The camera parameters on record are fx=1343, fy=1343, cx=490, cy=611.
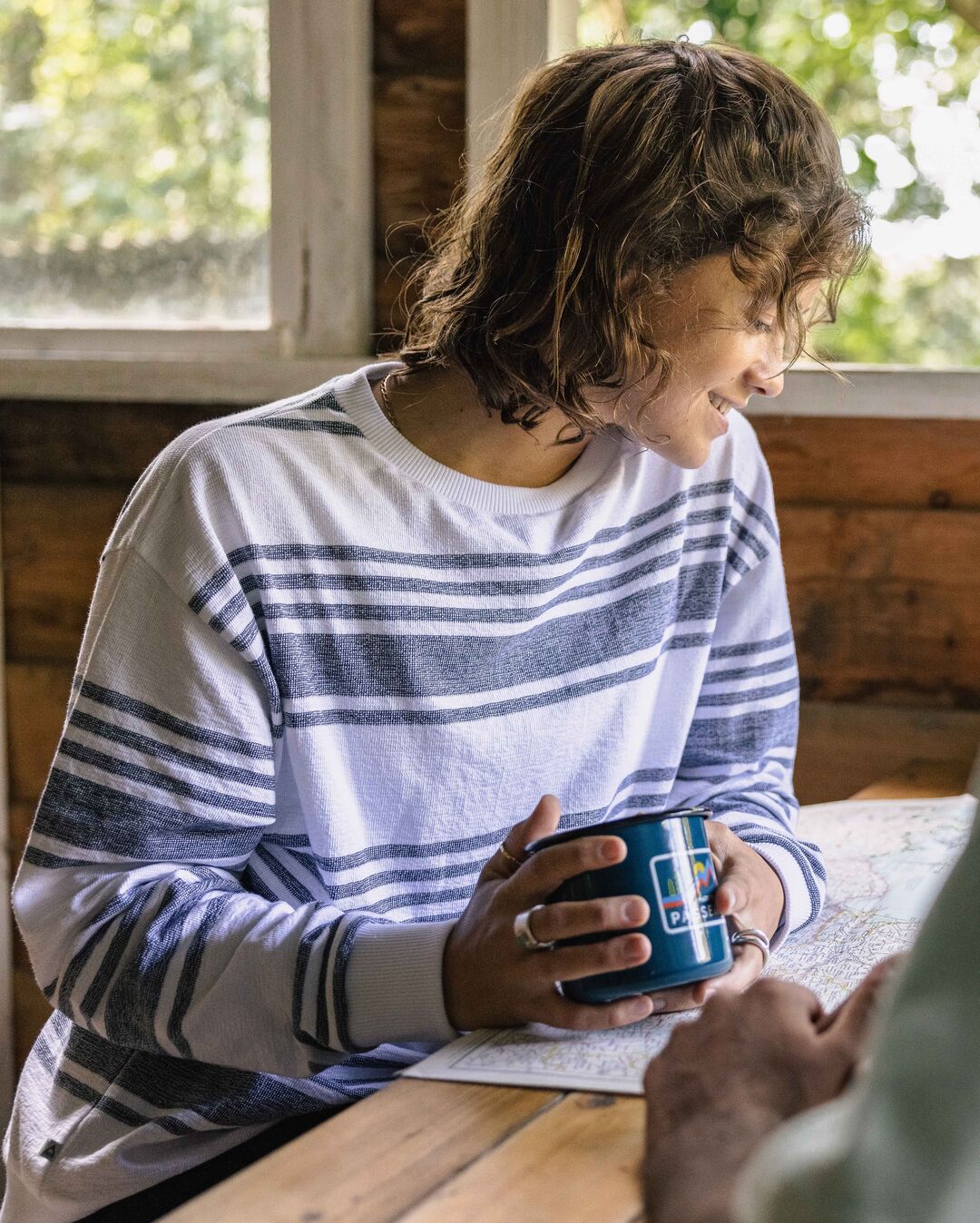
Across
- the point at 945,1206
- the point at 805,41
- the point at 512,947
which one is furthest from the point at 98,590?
the point at 805,41

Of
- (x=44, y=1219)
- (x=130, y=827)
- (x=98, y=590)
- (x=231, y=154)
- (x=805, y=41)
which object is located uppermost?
(x=805, y=41)

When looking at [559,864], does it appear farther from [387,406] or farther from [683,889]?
[387,406]

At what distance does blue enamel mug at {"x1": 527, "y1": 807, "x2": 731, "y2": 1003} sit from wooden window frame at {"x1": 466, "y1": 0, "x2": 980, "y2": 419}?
98 cm

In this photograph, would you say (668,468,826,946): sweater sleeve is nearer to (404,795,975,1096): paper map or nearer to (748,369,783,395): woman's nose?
(404,795,975,1096): paper map

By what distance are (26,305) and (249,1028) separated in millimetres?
1487

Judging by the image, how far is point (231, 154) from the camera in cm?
193

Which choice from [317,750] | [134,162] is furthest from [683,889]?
[134,162]

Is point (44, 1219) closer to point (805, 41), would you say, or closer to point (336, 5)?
point (336, 5)

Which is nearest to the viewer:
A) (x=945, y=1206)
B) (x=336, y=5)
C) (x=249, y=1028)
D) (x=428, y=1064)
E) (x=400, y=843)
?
(x=945, y=1206)

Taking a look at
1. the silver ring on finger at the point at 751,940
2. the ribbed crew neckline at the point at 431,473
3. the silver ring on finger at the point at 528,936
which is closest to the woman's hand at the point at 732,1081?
the silver ring on finger at the point at 528,936

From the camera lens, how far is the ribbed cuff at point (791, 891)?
1039 mm

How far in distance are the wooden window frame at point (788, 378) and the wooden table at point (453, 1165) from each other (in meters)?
1.14

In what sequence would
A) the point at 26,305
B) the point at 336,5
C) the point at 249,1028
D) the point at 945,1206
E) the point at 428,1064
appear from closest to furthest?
the point at 945,1206
the point at 428,1064
the point at 249,1028
the point at 336,5
the point at 26,305

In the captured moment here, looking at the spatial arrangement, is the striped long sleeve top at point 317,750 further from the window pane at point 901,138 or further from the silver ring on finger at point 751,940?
the window pane at point 901,138
